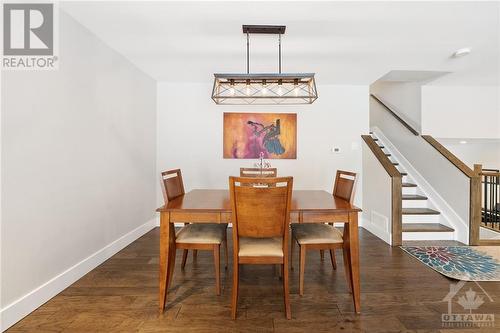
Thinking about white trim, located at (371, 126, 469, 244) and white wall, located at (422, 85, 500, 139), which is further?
white wall, located at (422, 85, 500, 139)

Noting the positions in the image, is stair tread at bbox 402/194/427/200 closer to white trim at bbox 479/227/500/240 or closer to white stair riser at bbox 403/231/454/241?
white stair riser at bbox 403/231/454/241

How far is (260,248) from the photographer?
5.61 ft

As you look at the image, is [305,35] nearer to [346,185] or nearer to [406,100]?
[346,185]

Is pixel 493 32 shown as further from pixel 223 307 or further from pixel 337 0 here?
pixel 223 307

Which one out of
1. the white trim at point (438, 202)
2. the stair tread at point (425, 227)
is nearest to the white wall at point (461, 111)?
the white trim at point (438, 202)

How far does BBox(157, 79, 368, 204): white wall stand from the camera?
3943 millimetres

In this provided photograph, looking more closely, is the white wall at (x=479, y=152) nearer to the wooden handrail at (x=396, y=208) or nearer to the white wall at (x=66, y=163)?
the wooden handrail at (x=396, y=208)

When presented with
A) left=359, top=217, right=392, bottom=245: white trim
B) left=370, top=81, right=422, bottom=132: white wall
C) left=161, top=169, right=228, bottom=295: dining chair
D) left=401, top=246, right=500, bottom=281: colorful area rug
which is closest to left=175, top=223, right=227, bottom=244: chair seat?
left=161, top=169, right=228, bottom=295: dining chair

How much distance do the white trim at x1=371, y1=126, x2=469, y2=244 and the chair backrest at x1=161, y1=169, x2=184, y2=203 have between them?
3308 mm

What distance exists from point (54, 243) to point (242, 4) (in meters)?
2.43

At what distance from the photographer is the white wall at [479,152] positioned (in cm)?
579

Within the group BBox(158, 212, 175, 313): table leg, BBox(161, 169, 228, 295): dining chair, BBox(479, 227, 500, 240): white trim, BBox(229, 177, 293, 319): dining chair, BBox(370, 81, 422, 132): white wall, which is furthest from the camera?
BBox(370, 81, 422, 132): white wall

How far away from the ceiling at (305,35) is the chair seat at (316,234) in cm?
183

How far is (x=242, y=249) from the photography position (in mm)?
1703
